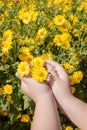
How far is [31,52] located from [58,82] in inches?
40.5

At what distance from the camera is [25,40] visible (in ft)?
7.48

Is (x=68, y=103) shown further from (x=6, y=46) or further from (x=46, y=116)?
(x=6, y=46)

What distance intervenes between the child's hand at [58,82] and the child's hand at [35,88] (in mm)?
22

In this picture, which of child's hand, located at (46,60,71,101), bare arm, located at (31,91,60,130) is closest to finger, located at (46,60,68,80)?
child's hand, located at (46,60,71,101)

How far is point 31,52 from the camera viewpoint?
2240 millimetres

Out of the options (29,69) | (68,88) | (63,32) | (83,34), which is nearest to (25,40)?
(63,32)

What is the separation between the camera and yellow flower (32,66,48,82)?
4.13ft

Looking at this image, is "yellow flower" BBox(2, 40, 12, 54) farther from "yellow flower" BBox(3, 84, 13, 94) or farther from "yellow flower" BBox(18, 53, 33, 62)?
"yellow flower" BBox(3, 84, 13, 94)

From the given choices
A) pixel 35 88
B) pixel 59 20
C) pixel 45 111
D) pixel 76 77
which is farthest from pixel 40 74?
pixel 59 20

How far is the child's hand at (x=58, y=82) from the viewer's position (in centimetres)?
120

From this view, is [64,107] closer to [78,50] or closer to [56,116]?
[56,116]

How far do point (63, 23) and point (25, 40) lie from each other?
0.86 ft

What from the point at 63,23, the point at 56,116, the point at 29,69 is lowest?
the point at 56,116

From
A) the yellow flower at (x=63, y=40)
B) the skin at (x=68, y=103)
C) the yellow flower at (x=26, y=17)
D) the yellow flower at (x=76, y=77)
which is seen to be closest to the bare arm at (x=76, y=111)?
the skin at (x=68, y=103)
